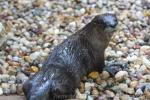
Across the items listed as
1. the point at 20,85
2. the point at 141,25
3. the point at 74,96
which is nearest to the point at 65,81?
the point at 74,96

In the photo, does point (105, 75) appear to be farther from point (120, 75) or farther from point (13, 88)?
point (13, 88)

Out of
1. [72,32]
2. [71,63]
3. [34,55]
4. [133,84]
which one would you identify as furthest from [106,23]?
[72,32]

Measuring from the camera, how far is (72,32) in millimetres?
4984

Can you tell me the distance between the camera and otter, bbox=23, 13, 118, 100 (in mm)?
3525

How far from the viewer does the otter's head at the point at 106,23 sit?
3.91m

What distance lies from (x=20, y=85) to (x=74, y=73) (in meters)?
0.44

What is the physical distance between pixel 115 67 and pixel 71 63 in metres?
0.49

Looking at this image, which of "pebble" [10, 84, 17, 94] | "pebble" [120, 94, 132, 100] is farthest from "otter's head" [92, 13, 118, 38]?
"pebble" [10, 84, 17, 94]

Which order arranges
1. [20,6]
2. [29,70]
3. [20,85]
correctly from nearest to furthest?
[20,85] < [29,70] < [20,6]

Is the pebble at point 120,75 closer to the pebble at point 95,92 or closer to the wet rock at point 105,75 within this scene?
the wet rock at point 105,75

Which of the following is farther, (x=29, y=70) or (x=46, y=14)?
(x=46, y=14)

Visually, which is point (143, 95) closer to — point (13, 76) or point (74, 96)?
point (74, 96)

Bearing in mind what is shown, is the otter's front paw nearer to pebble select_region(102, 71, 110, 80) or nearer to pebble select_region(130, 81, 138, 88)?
pebble select_region(102, 71, 110, 80)

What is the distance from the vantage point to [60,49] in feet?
12.9
